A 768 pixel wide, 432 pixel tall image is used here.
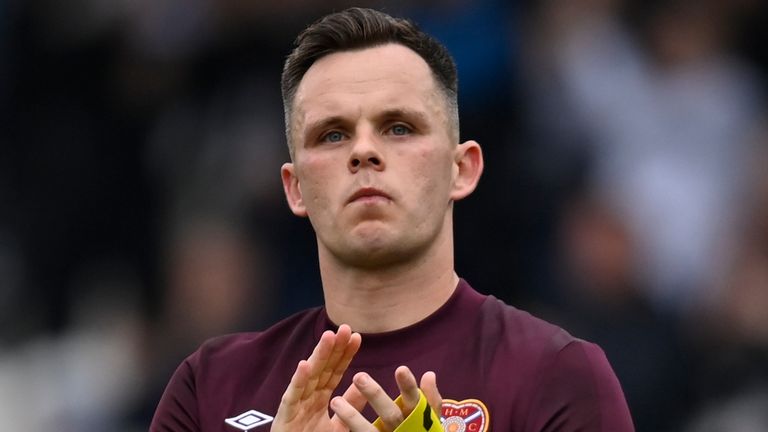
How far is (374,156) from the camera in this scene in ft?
13.4

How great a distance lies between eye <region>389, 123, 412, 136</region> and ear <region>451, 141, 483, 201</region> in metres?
0.23

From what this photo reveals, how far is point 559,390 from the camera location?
3.89 m

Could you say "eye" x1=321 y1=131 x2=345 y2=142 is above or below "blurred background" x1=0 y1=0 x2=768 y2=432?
above

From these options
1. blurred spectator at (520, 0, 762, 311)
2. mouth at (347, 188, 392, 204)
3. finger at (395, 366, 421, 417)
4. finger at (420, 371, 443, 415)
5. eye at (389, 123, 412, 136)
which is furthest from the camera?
blurred spectator at (520, 0, 762, 311)

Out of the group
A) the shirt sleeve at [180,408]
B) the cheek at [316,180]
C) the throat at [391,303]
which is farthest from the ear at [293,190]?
the shirt sleeve at [180,408]

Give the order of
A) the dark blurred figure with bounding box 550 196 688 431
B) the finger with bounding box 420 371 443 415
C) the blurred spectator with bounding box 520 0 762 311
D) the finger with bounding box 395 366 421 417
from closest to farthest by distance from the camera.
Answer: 1. the finger with bounding box 395 366 421 417
2. the finger with bounding box 420 371 443 415
3. the dark blurred figure with bounding box 550 196 688 431
4. the blurred spectator with bounding box 520 0 762 311

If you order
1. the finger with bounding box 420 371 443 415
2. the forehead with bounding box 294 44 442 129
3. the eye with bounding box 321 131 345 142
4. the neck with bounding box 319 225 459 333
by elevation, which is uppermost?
the forehead with bounding box 294 44 442 129

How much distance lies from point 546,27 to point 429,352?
148 inches

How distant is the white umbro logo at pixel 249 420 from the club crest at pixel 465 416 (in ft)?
1.68

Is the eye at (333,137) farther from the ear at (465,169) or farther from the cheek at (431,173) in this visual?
the ear at (465,169)

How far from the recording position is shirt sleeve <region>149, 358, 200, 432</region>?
427cm

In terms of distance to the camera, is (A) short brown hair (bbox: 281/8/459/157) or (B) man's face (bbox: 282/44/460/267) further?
(A) short brown hair (bbox: 281/8/459/157)

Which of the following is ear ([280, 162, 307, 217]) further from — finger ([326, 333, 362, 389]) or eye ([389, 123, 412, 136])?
finger ([326, 333, 362, 389])

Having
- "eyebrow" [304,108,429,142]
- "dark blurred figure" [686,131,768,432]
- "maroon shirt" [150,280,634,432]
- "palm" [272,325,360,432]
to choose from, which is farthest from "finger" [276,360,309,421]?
"dark blurred figure" [686,131,768,432]
